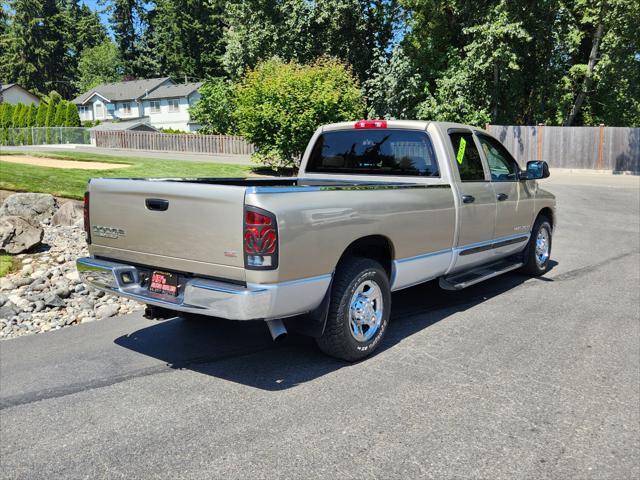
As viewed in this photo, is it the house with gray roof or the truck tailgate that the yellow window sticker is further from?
the house with gray roof

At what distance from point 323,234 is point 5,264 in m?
6.80

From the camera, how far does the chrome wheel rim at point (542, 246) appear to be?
817cm

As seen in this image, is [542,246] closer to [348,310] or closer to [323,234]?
[348,310]

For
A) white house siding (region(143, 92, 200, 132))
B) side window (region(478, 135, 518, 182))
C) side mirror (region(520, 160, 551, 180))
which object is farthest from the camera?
white house siding (region(143, 92, 200, 132))

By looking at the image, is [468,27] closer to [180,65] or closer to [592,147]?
[592,147]

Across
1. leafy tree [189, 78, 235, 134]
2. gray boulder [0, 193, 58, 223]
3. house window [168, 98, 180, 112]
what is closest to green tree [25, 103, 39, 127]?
leafy tree [189, 78, 235, 134]

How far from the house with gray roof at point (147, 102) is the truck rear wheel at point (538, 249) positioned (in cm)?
7029

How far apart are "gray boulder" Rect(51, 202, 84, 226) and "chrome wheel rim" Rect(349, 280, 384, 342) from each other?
28.5 feet

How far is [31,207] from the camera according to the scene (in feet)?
42.1

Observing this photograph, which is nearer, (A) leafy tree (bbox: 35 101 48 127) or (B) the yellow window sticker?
(B) the yellow window sticker

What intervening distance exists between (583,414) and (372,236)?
2.07 meters

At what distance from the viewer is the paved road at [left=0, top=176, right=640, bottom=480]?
3482 millimetres

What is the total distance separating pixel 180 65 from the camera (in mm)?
84875

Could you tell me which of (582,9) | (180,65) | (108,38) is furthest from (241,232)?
(108,38)
